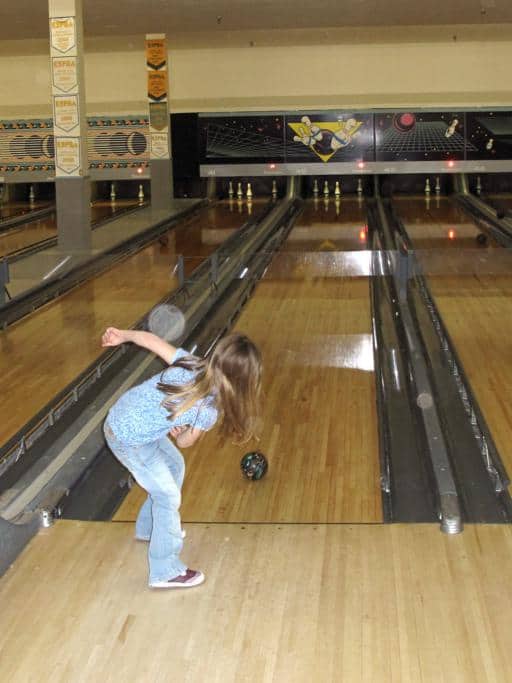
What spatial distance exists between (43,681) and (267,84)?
1440 cm

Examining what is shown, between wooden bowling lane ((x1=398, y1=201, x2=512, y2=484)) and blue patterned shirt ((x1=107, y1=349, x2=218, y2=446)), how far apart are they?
188cm

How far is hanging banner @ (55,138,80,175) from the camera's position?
10453mm

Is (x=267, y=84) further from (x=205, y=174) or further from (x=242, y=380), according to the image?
(x=242, y=380)

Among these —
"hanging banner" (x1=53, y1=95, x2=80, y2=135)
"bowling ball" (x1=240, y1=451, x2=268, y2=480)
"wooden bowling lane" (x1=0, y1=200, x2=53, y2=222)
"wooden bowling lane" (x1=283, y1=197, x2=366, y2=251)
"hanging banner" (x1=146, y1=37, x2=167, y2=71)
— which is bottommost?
"bowling ball" (x1=240, y1=451, x2=268, y2=480)

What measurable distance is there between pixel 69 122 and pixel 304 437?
680 cm

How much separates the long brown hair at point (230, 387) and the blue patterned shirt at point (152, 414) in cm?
3

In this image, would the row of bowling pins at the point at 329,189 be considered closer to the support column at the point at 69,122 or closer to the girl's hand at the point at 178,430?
the support column at the point at 69,122

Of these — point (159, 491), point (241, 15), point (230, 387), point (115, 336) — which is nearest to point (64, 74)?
point (241, 15)

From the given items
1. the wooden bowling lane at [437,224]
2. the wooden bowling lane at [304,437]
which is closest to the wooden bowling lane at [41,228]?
the wooden bowling lane at [437,224]

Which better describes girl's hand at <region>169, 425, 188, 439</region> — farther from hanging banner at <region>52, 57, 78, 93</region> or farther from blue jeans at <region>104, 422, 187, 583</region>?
hanging banner at <region>52, 57, 78, 93</region>

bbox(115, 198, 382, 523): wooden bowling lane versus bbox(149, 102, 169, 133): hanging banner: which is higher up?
bbox(149, 102, 169, 133): hanging banner

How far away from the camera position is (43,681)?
7.82 feet

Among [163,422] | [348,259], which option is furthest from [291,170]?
Answer: [163,422]

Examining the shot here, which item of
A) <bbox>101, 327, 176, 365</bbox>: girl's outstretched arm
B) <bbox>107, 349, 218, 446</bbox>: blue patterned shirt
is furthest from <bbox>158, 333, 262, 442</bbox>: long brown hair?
<bbox>101, 327, 176, 365</bbox>: girl's outstretched arm
